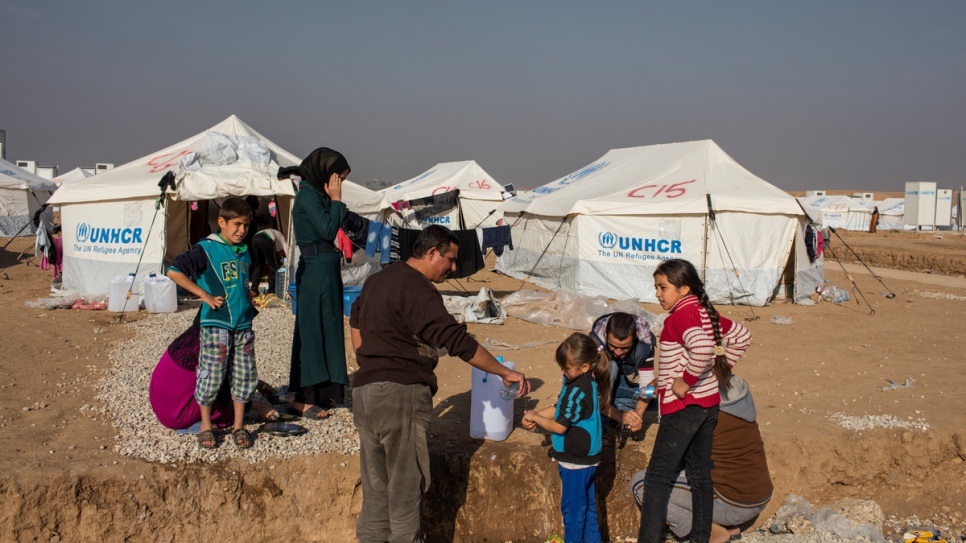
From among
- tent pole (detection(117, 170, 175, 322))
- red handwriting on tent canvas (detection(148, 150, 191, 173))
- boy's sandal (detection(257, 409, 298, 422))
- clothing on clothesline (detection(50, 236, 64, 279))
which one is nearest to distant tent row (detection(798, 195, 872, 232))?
red handwriting on tent canvas (detection(148, 150, 191, 173))

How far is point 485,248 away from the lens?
12539 mm

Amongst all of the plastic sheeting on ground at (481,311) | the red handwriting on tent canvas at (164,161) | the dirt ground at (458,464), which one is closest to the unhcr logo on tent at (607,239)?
the plastic sheeting on ground at (481,311)

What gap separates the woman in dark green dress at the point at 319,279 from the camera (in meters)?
4.53

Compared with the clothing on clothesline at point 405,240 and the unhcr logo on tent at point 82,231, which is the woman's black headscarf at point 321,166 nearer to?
the clothing on clothesline at point 405,240

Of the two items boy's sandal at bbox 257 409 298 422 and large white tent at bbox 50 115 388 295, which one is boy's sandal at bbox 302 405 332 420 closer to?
boy's sandal at bbox 257 409 298 422

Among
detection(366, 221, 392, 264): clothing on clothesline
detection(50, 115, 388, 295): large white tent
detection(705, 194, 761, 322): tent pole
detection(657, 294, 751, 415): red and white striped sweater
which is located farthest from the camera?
detection(705, 194, 761, 322): tent pole

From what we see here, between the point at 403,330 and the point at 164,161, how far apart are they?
10465 mm

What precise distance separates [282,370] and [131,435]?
7.33 ft

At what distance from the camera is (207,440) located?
4051 millimetres

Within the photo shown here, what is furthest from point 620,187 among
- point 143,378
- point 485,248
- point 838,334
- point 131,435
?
point 131,435

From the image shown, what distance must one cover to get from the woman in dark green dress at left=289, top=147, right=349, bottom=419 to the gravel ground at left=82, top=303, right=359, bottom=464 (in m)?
0.32

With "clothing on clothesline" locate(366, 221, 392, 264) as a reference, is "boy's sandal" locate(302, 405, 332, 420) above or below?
below

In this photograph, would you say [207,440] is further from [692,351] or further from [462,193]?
[462,193]

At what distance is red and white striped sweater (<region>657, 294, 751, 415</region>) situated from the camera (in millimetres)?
3443
